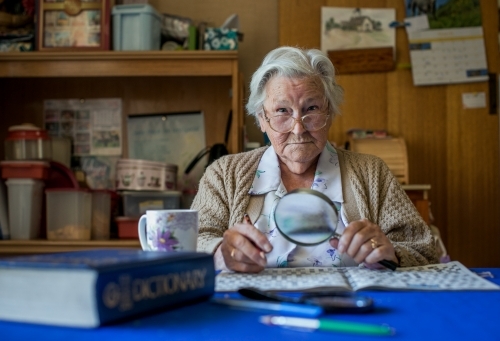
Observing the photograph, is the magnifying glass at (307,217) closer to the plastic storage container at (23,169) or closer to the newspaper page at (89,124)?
the plastic storage container at (23,169)

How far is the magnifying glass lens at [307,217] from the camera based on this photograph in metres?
0.98

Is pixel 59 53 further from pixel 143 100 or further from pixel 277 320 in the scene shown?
pixel 277 320

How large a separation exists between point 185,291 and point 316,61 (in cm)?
93

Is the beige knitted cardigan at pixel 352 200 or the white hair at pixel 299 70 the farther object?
the white hair at pixel 299 70

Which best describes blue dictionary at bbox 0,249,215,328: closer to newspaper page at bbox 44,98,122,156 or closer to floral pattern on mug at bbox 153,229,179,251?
floral pattern on mug at bbox 153,229,179,251

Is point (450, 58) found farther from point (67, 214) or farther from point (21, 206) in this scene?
point (21, 206)

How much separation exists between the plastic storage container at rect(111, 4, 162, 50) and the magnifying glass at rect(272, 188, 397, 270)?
1736 mm

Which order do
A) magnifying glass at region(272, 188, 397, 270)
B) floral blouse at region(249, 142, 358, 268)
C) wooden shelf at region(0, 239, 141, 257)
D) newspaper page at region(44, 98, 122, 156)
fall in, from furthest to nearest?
1. newspaper page at region(44, 98, 122, 156)
2. wooden shelf at region(0, 239, 141, 257)
3. floral blouse at region(249, 142, 358, 268)
4. magnifying glass at region(272, 188, 397, 270)

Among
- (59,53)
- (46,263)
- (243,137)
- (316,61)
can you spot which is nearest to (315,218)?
(46,263)

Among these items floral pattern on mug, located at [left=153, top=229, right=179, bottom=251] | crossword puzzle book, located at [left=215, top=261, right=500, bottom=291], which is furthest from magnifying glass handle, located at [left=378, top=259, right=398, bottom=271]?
floral pattern on mug, located at [left=153, top=229, right=179, bottom=251]

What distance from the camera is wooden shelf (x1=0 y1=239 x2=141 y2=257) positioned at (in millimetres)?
2461

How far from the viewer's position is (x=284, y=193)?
1477mm

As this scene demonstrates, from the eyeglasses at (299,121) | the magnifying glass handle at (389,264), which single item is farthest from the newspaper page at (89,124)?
the magnifying glass handle at (389,264)

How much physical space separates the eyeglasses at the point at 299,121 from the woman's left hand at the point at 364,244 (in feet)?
1.48
